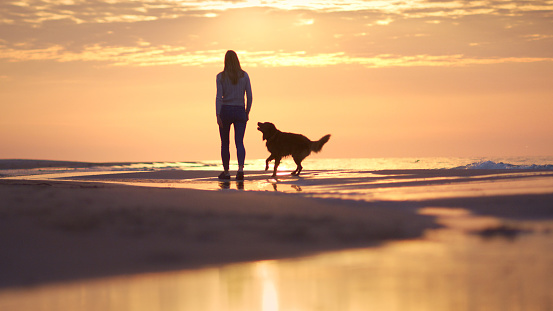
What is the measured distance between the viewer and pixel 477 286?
94.2 inches

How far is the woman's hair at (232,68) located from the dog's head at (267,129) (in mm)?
1873

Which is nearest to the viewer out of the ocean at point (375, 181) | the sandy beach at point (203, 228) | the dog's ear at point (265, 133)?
the sandy beach at point (203, 228)

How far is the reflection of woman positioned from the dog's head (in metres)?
1.50

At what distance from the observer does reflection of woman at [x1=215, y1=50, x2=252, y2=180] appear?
35.2 ft

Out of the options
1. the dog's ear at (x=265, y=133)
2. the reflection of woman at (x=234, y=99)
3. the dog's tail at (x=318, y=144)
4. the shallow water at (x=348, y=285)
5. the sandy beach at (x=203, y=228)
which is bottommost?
the shallow water at (x=348, y=285)

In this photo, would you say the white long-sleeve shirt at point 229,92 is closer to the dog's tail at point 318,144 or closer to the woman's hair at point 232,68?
the woman's hair at point 232,68

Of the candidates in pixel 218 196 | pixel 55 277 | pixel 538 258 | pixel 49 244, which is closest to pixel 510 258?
pixel 538 258

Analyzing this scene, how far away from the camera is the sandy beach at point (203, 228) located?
3094 millimetres

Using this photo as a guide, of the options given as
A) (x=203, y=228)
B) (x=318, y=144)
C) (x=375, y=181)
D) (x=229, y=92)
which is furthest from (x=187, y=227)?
(x=318, y=144)

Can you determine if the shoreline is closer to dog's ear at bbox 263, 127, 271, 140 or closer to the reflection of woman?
the reflection of woman

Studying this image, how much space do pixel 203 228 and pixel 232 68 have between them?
706 centimetres

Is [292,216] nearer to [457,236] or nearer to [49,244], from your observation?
[457,236]

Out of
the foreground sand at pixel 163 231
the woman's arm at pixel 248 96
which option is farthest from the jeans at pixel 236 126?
the foreground sand at pixel 163 231

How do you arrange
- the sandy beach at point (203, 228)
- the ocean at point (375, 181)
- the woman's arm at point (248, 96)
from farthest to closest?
the woman's arm at point (248, 96) < the ocean at point (375, 181) < the sandy beach at point (203, 228)
